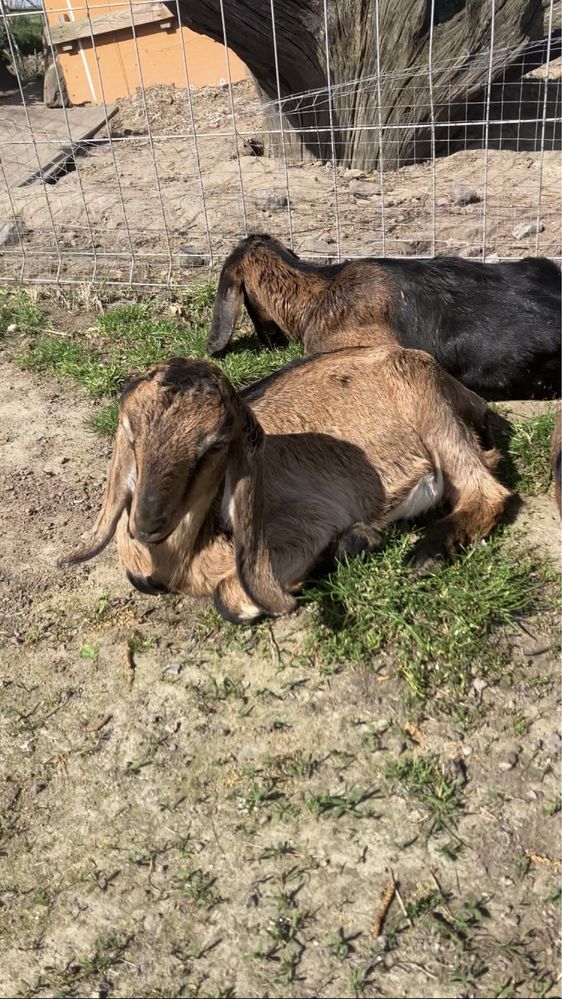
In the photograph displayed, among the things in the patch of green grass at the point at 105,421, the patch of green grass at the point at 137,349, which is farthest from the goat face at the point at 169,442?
the patch of green grass at the point at 137,349

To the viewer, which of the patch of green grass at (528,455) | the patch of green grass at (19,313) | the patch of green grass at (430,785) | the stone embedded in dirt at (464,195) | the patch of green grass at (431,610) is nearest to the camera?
the patch of green grass at (430,785)

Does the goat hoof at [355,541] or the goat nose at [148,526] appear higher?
the goat nose at [148,526]

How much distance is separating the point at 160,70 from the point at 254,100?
158 cm

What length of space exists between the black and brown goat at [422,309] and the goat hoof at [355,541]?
4.74 feet

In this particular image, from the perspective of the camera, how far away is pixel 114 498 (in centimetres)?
297

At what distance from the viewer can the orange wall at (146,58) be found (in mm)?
10719

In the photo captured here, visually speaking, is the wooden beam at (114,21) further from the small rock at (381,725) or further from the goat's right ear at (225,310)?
the small rock at (381,725)

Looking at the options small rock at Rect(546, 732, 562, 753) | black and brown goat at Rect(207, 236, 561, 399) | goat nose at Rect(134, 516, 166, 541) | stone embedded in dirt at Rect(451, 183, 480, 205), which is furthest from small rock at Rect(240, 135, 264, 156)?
small rock at Rect(546, 732, 562, 753)

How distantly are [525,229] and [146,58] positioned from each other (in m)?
6.74

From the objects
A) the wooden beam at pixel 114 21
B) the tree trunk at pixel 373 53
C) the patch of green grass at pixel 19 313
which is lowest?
the patch of green grass at pixel 19 313

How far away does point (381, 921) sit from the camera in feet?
7.91

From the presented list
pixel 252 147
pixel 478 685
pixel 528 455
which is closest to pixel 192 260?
pixel 252 147

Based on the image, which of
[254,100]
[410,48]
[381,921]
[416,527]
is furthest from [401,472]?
[254,100]

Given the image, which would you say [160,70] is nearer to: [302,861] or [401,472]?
[401,472]
